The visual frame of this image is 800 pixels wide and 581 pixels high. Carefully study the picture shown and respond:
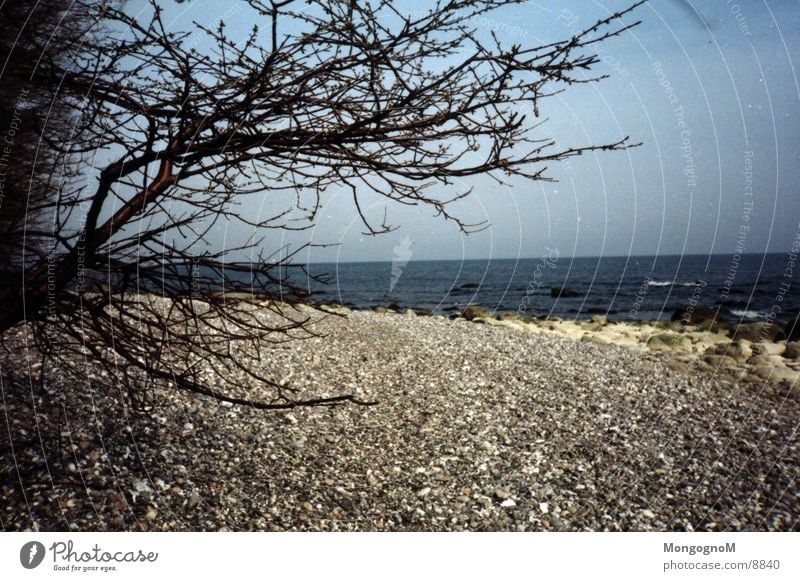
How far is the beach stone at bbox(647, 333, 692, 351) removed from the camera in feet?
40.7

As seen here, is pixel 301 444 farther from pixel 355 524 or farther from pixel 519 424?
pixel 519 424

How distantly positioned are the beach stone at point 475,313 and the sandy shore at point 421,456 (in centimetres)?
919

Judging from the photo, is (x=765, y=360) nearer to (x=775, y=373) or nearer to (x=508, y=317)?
(x=775, y=373)

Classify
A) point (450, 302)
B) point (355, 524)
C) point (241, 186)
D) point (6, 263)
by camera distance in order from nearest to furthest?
point (6, 263)
point (241, 186)
point (355, 524)
point (450, 302)

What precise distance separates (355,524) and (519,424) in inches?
102

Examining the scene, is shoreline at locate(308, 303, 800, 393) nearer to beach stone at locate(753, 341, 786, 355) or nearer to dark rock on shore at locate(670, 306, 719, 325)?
beach stone at locate(753, 341, 786, 355)

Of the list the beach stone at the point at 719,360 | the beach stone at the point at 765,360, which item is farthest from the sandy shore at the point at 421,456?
the beach stone at the point at 765,360

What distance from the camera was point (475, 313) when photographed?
18.3 m

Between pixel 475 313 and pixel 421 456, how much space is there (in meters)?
13.1

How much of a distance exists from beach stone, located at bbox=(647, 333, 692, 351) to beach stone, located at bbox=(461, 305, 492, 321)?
5532 millimetres

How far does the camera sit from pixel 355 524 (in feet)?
14.3

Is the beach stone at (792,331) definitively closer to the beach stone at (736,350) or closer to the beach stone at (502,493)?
the beach stone at (736,350)

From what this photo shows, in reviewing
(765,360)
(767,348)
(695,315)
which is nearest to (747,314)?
(695,315)

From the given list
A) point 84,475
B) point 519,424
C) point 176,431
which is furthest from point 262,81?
point 519,424
